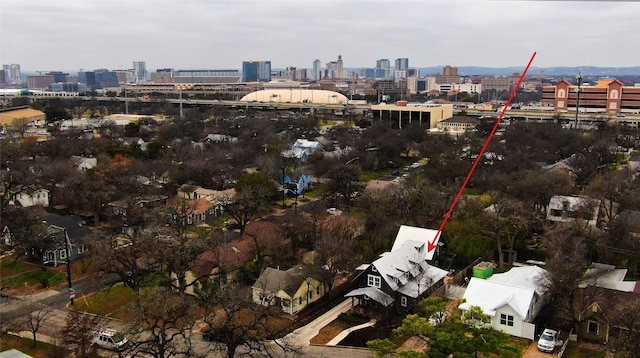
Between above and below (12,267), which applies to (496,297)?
above

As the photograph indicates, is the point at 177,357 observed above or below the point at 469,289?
below

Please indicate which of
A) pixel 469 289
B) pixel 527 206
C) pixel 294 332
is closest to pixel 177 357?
pixel 294 332

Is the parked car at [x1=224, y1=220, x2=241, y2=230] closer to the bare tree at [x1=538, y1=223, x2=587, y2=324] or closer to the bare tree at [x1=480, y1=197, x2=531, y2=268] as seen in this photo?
the bare tree at [x1=480, y1=197, x2=531, y2=268]

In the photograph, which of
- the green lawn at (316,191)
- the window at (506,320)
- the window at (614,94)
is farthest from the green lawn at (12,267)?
the window at (614,94)

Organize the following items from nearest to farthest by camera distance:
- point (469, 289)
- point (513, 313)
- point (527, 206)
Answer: point (513, 313) < point (469, 289) < point (527, 206)

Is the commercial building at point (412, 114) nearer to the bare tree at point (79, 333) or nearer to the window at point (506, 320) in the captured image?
the window at point (506, 320)

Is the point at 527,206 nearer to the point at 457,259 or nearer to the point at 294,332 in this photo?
the point at 457,259

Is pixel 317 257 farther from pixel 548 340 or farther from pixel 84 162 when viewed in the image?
pixel 84 162

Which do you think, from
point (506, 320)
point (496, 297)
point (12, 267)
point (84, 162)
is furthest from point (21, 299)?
point (84, 162)
